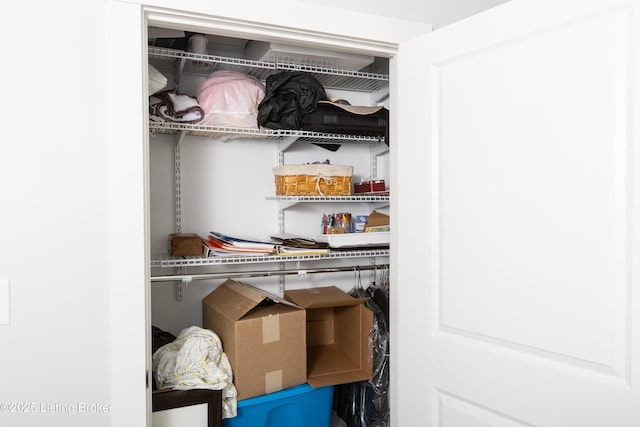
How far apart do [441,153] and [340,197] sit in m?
0.78

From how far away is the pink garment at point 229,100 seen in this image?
6.17ft

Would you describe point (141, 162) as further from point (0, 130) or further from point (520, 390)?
point (520, 390)

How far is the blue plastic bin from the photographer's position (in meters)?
1.81

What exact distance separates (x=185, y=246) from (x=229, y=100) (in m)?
0.63

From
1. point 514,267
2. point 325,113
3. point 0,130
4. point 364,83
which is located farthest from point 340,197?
point 0,130

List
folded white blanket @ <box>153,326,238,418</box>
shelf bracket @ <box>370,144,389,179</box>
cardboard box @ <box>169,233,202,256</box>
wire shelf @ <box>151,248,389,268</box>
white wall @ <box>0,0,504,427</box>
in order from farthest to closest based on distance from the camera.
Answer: shelf bracket @ <box>370,144,389,179</box>, cardboard box @ <box>169,233,202,256</box>, wire shelf @ <box>151,248,389,268</box>, folded white blanket @ <box>153,326,238,418</box>, white wall @ <box>0,0,504,427</box>

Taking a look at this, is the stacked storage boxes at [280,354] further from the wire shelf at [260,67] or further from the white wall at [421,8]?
the white wall at [421,8]

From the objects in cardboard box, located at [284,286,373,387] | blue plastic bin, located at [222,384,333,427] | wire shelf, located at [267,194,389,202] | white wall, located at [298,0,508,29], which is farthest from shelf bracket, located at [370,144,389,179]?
blue plastic bin, located at [222,384,333,427]

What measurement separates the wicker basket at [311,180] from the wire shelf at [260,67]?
424 mm

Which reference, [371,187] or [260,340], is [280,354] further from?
[371,187]

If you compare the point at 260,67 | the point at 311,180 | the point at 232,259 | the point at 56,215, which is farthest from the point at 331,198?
the point at 56,215

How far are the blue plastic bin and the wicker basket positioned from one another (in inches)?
33.2

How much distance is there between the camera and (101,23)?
47.5 inches

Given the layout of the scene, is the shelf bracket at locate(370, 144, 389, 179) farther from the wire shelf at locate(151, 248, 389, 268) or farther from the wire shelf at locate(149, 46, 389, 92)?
the wire shelf at locate(151, 248, 389, 268)
